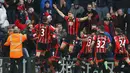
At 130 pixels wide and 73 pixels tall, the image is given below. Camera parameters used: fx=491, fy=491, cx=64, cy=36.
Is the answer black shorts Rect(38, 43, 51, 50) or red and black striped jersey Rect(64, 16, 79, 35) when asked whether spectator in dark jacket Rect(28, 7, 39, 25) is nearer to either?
red and black striped jersey Rect(64, 16, 79, 35)

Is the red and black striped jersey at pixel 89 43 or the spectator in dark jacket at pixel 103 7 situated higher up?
the spectator in dark jacket at pixel 103 7

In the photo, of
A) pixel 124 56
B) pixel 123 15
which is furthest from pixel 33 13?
pixel 124 56

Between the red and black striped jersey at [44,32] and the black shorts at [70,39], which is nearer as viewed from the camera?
the red and black striped jersey at [44,32]

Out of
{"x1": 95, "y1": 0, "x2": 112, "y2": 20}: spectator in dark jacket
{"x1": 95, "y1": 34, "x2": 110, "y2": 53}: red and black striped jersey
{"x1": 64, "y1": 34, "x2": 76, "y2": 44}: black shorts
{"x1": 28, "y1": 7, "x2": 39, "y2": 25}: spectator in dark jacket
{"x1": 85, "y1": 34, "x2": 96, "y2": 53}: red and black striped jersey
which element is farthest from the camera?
{"x1": 95, "y1": 0, "x2": 112, "y2": 20}: spectator in dark jacket

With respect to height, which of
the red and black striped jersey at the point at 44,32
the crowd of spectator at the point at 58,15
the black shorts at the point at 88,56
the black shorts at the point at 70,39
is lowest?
the black shorts at the point at 88,56

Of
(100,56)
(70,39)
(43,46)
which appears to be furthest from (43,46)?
(100,56)

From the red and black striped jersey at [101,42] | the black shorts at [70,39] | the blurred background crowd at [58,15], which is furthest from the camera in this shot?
the blurred background crowd at [58,15]

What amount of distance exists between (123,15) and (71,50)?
12.2 feet

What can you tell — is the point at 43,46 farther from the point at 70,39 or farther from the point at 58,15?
the point at 58,15

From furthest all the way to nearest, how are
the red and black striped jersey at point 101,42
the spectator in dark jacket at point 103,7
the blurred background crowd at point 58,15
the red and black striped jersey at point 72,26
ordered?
the spectator in dark jacket at point 103,7 → the blurred background crowd at point 58,15 → the red and black striped jersey at point 72,26 → the red and black striped jersey at point 101,42

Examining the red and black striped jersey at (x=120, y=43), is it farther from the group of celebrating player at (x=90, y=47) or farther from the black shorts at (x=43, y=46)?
the black shorts at (x=43, y=46)

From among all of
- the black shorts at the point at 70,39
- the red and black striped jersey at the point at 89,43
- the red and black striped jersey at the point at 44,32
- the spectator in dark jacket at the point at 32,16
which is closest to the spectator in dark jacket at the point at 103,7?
the spectator in dark jacket at the point at 32,16

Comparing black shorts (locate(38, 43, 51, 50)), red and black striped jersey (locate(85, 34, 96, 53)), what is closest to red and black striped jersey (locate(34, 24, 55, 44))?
black shorts (locate(38, 43, 51, 50))

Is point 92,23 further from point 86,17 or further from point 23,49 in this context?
point 23,49
